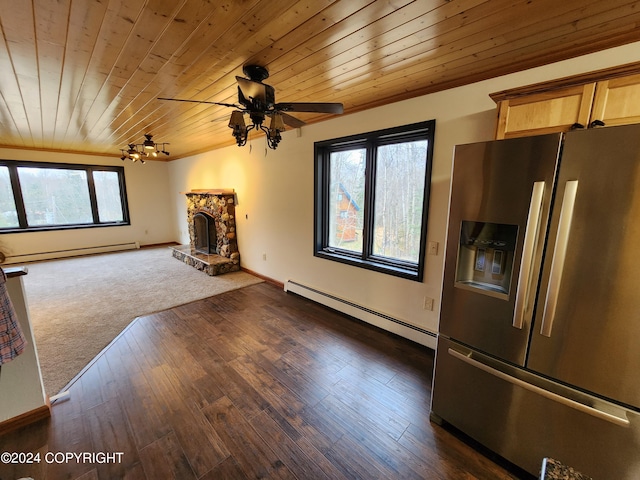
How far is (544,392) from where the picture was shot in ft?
4.26

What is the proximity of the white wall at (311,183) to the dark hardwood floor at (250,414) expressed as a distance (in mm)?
597

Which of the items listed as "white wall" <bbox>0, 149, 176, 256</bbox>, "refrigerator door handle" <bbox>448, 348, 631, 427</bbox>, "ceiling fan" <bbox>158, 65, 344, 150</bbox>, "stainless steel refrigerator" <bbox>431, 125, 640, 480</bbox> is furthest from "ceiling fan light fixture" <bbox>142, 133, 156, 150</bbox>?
"refrigerator door handle" <bbox>448, 348, 631, 427</bbox>

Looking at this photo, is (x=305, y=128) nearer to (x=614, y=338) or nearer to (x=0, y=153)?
(x=614, y=338)

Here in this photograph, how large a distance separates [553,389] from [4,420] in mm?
3269

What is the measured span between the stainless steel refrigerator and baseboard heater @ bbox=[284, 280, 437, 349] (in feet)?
3.24

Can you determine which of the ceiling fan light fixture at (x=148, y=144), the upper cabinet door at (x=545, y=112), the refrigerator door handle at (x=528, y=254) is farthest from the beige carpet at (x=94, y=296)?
the upper cabinet door at (x=545, y=112)

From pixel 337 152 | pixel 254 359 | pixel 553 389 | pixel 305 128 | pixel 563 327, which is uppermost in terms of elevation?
pixel 305 128

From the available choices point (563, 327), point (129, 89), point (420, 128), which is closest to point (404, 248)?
point (420, 128)

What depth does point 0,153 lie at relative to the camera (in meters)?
5.04

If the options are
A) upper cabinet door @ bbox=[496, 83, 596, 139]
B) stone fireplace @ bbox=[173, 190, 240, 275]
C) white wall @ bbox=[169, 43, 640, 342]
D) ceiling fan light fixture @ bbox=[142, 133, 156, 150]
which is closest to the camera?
upper cabinet door @ bbox=[496, 83, 596, 139]

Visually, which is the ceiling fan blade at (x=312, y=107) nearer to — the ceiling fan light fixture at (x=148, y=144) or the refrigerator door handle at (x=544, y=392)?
the refrigerator door handle at (x=544, y=392)

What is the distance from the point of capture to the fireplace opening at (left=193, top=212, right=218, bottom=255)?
5570 mm

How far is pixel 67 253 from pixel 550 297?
8418 millimetres

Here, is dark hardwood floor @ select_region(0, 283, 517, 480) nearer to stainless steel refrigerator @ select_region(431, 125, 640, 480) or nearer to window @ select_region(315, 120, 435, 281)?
stainless steel refrigerator @ select_region(431, 125, 640, 480)
